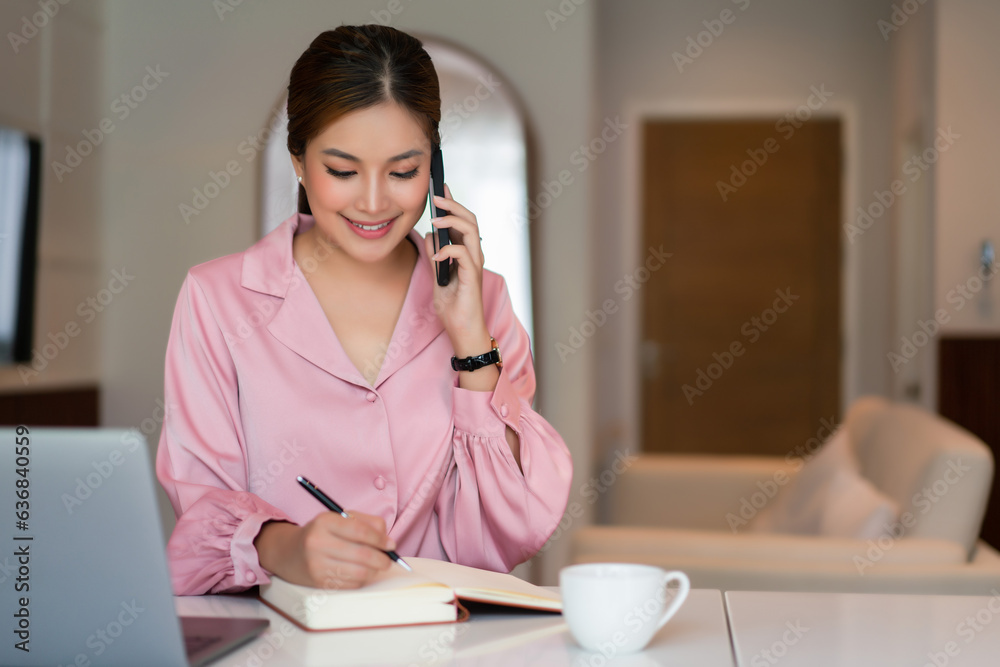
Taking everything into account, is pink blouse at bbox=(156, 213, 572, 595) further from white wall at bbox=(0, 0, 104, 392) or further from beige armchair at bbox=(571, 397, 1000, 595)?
white wall at bbox=(0, 0, 104, 392)

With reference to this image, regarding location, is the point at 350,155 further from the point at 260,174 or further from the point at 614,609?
the point at 260,174

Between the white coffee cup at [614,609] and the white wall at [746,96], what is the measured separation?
162 inches

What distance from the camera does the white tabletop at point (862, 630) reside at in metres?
1.00

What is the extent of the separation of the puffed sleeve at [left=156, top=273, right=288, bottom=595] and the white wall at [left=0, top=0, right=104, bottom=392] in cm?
229

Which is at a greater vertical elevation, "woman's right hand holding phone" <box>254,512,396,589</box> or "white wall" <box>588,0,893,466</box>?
"white wall" <box>588,0,893,466</box>

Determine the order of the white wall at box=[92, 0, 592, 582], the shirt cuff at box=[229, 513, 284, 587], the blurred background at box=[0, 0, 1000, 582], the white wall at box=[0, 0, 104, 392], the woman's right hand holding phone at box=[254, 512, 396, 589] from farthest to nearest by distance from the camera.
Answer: the white wall at box=[92, 0, 592, 582] → the blurred background at box=[0, 0, 1000, 582] → the white wall at box=[0, 0, 104, 392] → the shirt cuff at box=[229, 513, 284, 587] → the woman's right hand holding phone at box=[254, 512, 396, 589]

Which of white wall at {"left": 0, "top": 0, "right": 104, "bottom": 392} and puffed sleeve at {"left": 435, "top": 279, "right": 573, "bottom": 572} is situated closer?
puffed sleeve at {"left": 435, "top": 279, "right": 573, "bottom": 572}

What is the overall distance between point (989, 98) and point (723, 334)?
202 cm

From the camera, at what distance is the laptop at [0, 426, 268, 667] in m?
0.81

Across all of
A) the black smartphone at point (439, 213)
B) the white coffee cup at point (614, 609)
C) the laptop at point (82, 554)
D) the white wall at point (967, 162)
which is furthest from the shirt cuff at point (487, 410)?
the white wall at point (967, 162)

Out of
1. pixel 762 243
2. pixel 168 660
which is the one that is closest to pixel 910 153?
pixel 762 243

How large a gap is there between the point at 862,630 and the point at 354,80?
3.16ft

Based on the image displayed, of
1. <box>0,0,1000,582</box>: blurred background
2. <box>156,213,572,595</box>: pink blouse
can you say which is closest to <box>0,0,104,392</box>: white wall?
<box>0,0,1000,582</box>: blurred background

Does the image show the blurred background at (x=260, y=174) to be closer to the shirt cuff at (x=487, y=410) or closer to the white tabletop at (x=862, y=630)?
the shirt cuff at (x=487, y=410)
